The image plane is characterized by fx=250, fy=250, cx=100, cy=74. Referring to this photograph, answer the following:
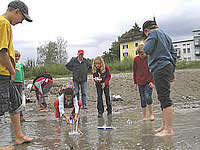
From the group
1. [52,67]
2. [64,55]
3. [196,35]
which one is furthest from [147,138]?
[196,35]

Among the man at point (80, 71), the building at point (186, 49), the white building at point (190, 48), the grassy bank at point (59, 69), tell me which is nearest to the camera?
the man at point (80, 71)

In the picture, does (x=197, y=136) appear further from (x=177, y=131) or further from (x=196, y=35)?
(x=196, y=35)

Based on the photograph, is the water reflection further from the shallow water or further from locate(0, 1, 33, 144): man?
locate(0, 1, 33, 144): man

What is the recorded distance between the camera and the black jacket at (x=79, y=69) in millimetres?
9125

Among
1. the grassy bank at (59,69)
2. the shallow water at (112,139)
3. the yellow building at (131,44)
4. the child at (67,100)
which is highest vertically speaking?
the yellow building at (131,44)

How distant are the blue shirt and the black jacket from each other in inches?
190

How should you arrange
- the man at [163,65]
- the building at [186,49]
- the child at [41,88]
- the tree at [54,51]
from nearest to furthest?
the man at [163,65], the child at [41,88], the tree at [54,51], the building at [186,49]

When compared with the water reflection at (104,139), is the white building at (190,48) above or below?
above

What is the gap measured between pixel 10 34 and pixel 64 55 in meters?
43.1

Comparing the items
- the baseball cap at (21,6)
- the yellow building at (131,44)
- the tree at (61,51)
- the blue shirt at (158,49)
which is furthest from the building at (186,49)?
the baseball cap at (21,6)

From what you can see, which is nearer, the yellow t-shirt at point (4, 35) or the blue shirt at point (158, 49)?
the yellow t-shirt at point (4, 35)

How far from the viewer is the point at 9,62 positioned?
11.4ft

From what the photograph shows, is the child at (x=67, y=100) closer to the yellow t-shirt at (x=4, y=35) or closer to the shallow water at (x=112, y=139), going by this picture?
the shallow water at (x=112, y=139)

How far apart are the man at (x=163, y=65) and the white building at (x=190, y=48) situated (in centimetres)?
9372
